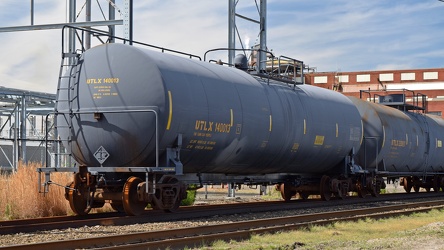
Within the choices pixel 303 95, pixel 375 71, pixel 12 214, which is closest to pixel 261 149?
pixel 303 95

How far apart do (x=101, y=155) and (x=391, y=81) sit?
5778 centimetres

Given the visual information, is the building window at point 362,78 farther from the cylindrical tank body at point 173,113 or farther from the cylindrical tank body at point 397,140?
the cylindrical tank body at point 173,113

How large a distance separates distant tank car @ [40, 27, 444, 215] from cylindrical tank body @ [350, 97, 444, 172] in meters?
3.90

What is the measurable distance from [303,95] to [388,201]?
228 inches

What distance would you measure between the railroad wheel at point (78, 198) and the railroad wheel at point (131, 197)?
117 cm

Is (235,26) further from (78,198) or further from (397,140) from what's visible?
(78,198)

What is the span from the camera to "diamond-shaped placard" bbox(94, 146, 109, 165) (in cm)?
1388

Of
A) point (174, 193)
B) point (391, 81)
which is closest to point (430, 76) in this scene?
point (391, 81)

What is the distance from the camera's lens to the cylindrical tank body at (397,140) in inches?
887

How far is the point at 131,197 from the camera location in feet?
44.4

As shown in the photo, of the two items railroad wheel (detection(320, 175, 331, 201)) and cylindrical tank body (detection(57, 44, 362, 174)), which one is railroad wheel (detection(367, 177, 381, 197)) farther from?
cylindrical tank body (detection(57, 44, 362, 174))

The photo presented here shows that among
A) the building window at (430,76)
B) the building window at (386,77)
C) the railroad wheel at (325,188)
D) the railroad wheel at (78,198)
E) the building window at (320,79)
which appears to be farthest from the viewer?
the building window at (320,79)

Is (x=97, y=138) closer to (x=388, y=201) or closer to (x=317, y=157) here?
(x=317, y=157)

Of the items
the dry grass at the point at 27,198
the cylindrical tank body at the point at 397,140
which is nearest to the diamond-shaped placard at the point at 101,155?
the dry grass at the point at 27,198
